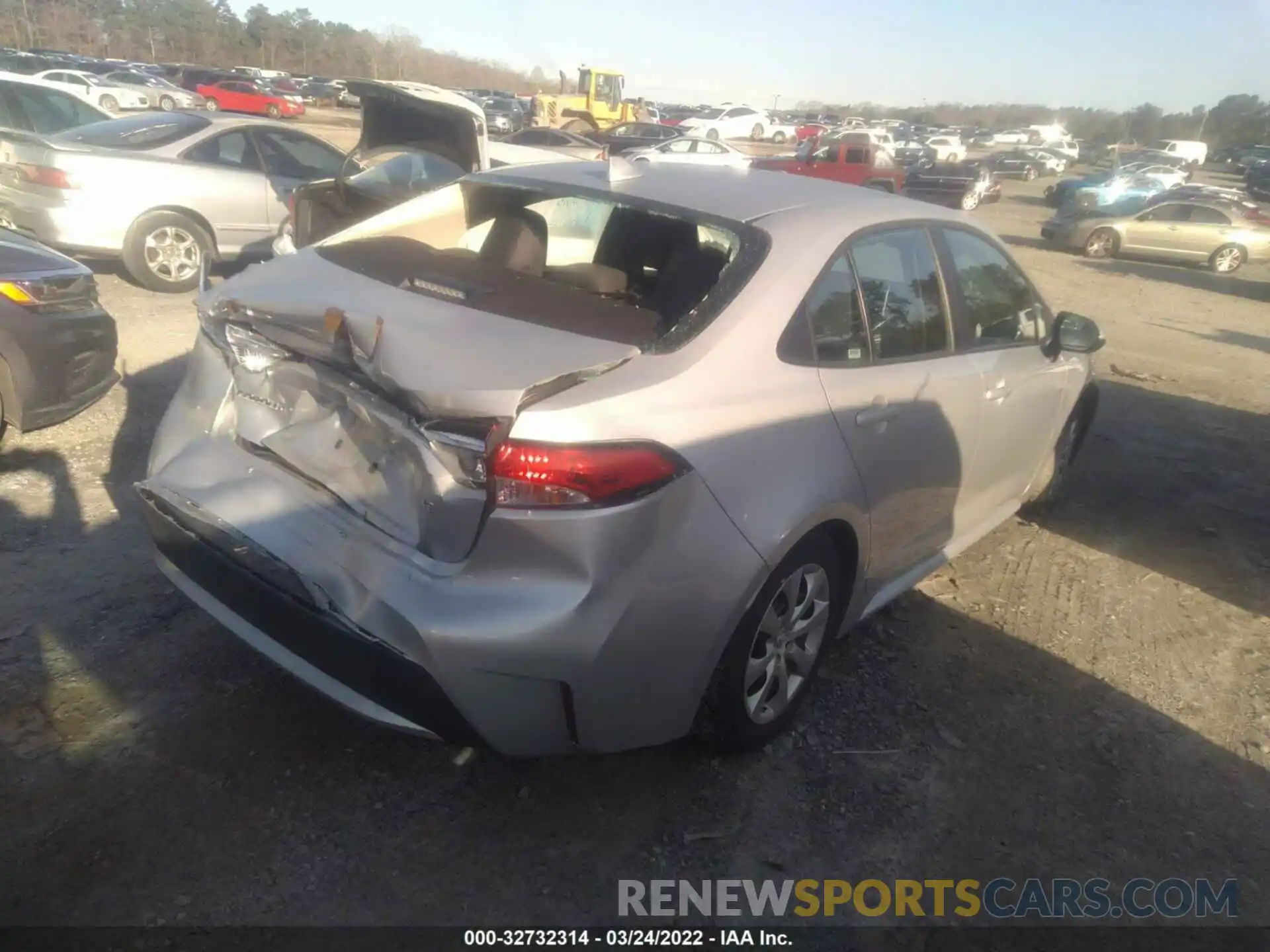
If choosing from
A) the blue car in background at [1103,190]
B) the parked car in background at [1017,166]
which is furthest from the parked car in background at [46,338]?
the parked car in background at [1017,166]

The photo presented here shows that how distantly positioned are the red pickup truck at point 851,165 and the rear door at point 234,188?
16.7 meters

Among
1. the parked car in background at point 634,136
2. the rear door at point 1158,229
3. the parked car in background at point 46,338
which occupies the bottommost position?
the rear door at point 1158,229

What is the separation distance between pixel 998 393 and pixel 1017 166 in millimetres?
41317

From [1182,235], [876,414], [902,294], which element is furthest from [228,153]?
[1182,235]

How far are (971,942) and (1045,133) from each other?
6439 cm

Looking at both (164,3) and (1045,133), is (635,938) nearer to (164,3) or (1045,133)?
(1045,133)

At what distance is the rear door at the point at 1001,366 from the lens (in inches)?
144

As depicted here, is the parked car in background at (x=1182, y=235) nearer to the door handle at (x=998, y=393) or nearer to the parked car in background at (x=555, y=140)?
the parked car in background at (x=555, y=140)

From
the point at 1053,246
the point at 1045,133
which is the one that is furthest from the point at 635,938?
the point at 1045,133

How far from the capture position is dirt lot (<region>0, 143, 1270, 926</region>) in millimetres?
2406

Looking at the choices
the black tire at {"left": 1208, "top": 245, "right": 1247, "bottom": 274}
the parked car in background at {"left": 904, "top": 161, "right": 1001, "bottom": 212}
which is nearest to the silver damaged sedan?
the black tire at {"left": 1208, "top": 245, "right": 1247, "bottom": 274}

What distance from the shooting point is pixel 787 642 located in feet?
9.63

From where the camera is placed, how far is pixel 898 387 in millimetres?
3117

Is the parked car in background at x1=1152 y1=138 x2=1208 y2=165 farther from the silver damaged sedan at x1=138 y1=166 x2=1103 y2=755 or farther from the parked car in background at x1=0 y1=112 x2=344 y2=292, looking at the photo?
the silver damaged sedan at x1=138 y1=166 x2=1103 y2=755
